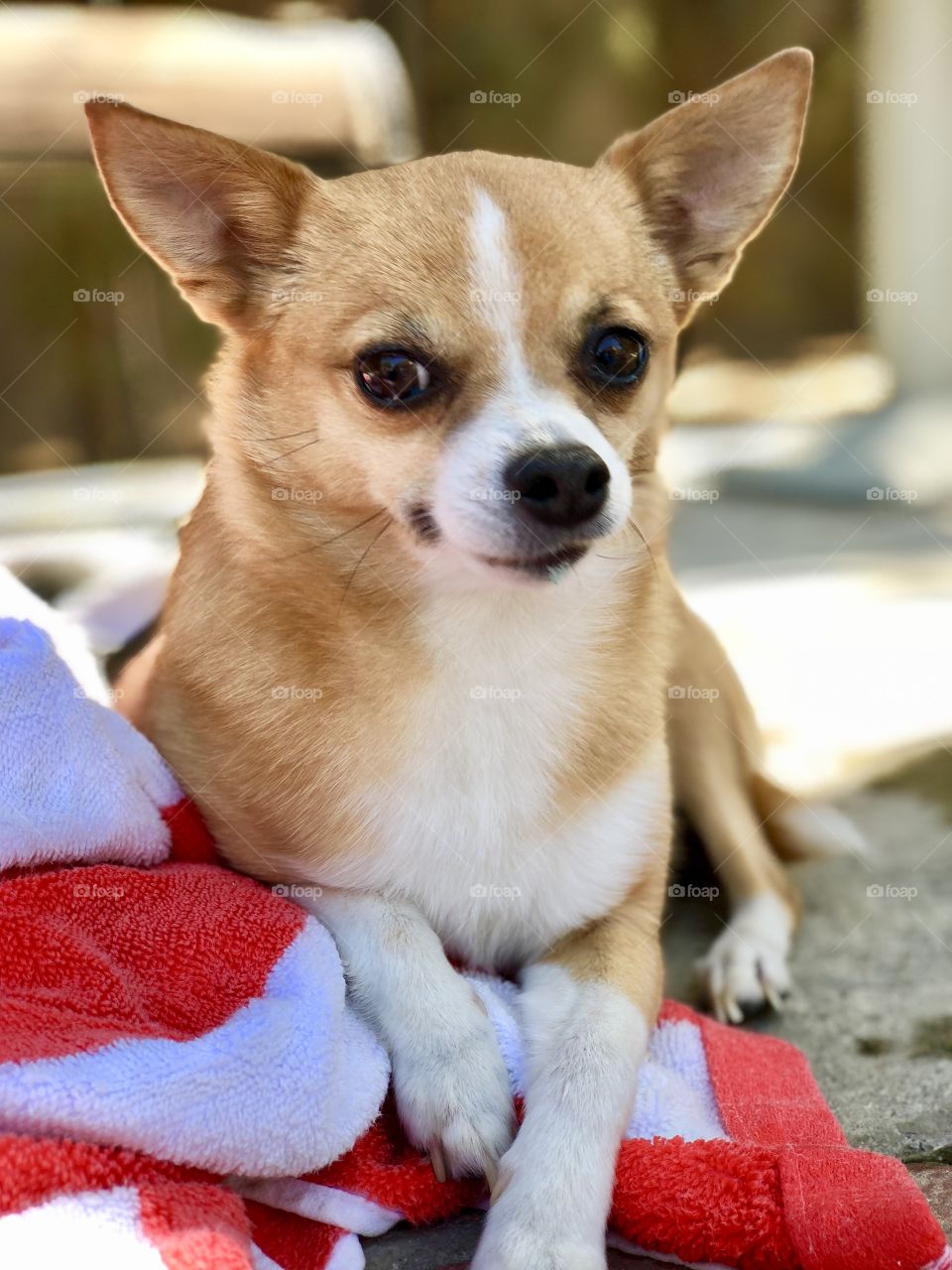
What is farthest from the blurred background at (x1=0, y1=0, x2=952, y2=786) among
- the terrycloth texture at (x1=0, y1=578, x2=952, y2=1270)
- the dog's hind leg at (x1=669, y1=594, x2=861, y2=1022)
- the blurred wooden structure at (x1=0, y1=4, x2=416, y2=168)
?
the terrycloth texture at (x1=0, y1=578, x2=952, y2=1270)

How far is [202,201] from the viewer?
1.71m

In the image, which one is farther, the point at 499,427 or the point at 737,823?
the point at 737,823

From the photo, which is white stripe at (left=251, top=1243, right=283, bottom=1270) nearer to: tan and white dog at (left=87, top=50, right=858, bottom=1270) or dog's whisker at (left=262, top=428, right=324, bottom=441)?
tan and white dog at (left=87, top=50, right=858, bottom=1270)

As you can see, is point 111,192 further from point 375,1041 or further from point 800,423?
point 800,423

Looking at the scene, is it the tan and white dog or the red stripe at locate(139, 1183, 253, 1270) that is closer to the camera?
the red stripe at locate(139, 1183, 253, 1270)

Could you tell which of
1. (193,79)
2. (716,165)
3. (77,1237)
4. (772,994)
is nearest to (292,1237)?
(77,1237)

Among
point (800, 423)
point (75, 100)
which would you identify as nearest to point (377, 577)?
point (75, 100)

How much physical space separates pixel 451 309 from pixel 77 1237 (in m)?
1.09

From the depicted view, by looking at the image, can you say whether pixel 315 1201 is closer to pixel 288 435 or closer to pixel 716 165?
pixel 288 435

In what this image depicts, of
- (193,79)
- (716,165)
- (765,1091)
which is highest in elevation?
(716,165)

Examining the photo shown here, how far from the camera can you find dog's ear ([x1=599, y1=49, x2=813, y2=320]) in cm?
179

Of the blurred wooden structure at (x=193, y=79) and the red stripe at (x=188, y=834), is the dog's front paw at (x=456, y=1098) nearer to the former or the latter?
the red stripe at (x=188, y=834)

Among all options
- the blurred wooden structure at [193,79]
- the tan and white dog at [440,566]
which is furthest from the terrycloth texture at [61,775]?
the blurred wooden structure at [193,79]

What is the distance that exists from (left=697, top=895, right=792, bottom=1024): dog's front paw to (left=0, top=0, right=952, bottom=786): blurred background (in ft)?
4.44
